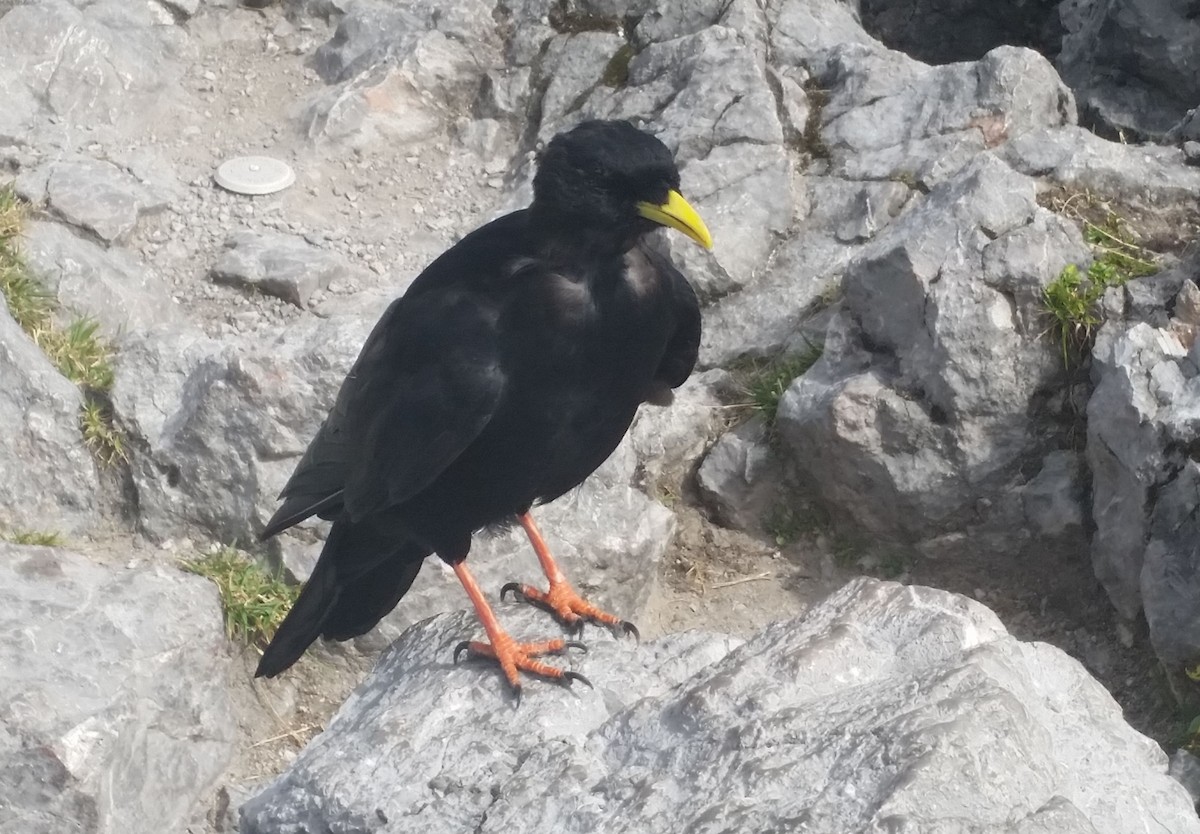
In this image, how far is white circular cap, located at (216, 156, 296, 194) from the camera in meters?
8.20

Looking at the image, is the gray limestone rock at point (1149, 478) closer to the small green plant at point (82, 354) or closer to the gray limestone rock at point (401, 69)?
the small green plant at point (82, 354)

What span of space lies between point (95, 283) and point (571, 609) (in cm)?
400

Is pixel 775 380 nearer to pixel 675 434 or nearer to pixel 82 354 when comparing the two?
pixel 675 434

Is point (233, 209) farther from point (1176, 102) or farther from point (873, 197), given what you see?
point (1176, 102)

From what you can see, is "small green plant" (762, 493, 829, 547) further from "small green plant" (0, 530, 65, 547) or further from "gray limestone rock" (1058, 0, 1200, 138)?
"gray limestone rock" (1058, 0, 1200, 138)

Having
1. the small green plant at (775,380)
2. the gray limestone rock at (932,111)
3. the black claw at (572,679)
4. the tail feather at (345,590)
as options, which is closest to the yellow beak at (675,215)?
the black claw at (572,679)

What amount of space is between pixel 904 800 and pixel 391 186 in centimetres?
657

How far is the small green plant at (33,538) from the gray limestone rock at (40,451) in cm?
10

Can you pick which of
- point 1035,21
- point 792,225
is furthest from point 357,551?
point 1035,21

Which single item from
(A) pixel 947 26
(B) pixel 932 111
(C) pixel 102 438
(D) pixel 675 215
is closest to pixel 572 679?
(D) pixel 675 215

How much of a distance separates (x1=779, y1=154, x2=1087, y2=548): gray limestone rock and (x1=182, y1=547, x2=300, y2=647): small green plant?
242cm

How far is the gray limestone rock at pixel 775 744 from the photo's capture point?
2713mm

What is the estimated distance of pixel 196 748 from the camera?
5.44 m

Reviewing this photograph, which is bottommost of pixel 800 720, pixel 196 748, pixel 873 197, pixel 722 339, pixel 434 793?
pixel 196 748
